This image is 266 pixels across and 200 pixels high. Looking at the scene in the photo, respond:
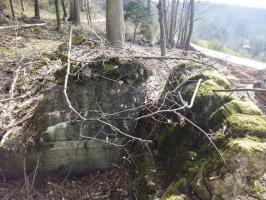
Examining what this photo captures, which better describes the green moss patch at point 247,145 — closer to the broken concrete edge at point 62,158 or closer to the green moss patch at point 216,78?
the green moss patch at point 216,78

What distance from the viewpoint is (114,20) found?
11273 mm

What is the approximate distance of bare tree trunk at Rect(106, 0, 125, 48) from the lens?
1112 centimetres

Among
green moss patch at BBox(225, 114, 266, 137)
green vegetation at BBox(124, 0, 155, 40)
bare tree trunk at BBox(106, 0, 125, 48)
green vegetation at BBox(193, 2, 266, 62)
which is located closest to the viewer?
green moss patch at BBox(225, 114, 266, 137)

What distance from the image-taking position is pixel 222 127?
4.50m

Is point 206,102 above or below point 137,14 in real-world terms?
below

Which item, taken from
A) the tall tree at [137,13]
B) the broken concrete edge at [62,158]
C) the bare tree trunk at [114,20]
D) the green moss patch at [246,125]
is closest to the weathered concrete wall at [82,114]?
the broken concrete edge at [62,158]

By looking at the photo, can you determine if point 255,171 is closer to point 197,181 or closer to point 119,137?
point 197,181

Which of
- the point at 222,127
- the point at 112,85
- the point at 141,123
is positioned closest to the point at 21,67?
the point at 112,85

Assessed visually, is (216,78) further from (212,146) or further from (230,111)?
(212,146)

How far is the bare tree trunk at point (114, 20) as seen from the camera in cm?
1112

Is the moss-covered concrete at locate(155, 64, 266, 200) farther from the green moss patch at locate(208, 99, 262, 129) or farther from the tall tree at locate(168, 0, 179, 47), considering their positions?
the tall tree at locate(168, 0, 179, 47)

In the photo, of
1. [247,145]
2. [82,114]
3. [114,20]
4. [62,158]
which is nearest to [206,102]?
[247,145]

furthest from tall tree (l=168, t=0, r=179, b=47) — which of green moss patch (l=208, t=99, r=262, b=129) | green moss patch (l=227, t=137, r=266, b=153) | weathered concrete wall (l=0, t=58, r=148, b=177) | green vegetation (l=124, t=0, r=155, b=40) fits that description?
green moss patch (l=227, t=137, r=266, b=153)

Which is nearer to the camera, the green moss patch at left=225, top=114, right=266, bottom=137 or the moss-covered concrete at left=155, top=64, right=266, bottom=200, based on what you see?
the moss-covered concrete at left=155, top=64, right=266, bottom=200
